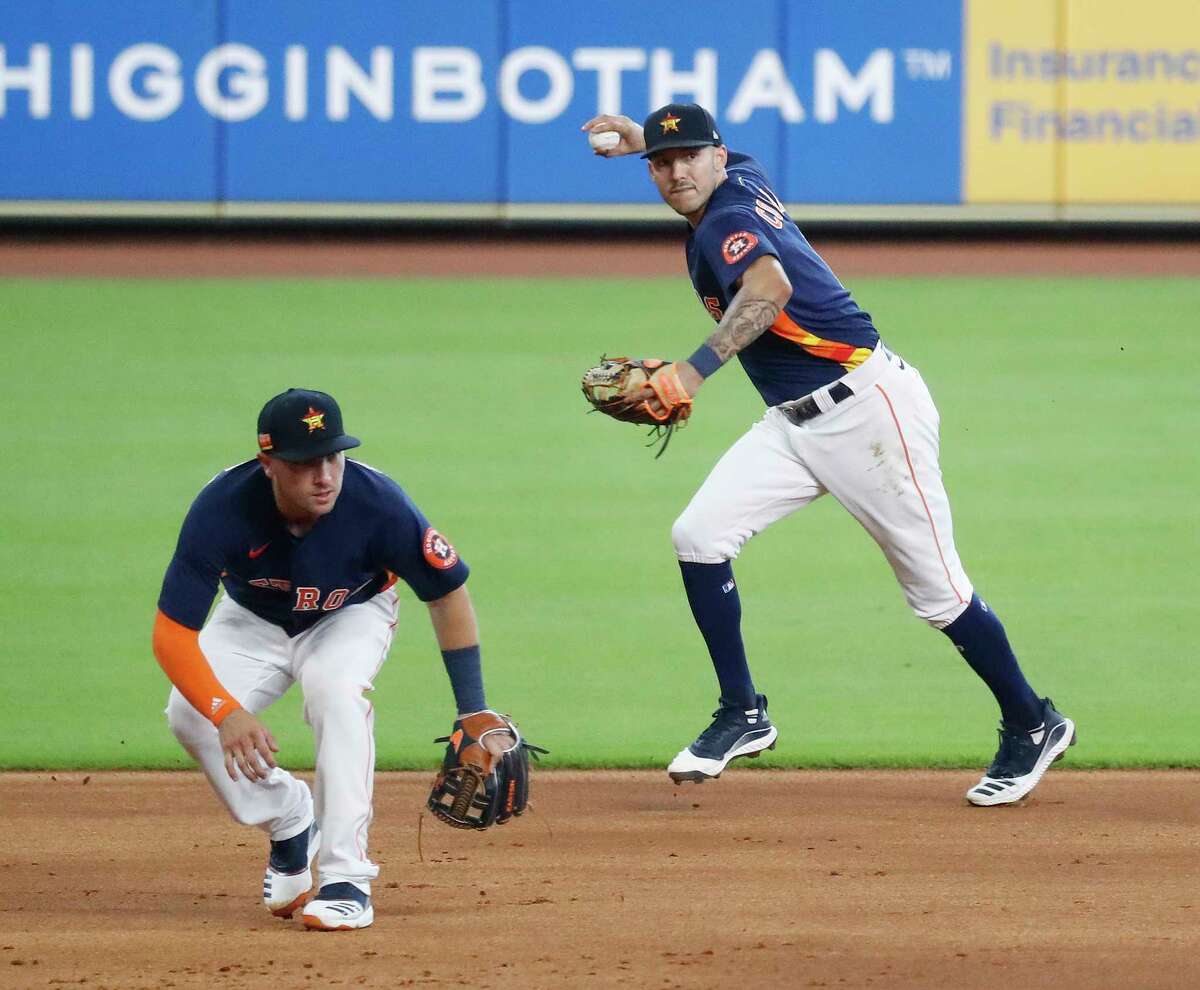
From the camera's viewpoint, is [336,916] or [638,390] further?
[638,390]

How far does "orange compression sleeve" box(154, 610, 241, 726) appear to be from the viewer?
15.0 ft

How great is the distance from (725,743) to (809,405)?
40.9 inches

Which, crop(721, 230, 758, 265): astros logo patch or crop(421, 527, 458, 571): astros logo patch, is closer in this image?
crop(421, 527, 458, 571): astros logo patch

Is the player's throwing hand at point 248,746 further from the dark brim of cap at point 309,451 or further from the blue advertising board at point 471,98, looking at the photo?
the blue advertising board at point 471,98

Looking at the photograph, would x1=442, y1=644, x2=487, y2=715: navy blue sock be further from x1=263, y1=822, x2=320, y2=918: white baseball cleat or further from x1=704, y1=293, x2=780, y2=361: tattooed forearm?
x1=704, y1=293, x2=780, y2=361: tattooed forearm

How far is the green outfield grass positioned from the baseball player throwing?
Result: 0.54m

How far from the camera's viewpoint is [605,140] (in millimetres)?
6625

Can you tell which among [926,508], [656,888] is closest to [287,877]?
[656,888]

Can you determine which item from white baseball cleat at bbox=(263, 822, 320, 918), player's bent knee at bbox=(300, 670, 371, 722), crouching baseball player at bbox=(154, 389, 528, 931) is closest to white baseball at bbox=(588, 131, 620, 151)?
crouching baseball player at bbox=(154, 389, 528, 931)

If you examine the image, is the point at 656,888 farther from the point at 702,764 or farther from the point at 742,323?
the point at 742,323

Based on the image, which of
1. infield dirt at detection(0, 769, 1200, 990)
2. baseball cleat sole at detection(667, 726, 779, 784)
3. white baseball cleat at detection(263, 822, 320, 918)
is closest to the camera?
infield dirt at detection(0, 769, 1200, 990)

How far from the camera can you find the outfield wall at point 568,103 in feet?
52.6

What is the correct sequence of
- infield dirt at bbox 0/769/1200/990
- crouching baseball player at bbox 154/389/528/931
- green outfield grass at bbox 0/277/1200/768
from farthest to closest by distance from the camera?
1. green outfield grass at bbox 0/277/1200/768
2. crouching baseball player at bbox 154/389/528/931
3. infield dirt at bbox 0/769/1200/990

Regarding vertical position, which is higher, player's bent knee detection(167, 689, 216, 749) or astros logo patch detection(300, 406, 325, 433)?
astros logo patch detection(300, 406, 325, 433)
